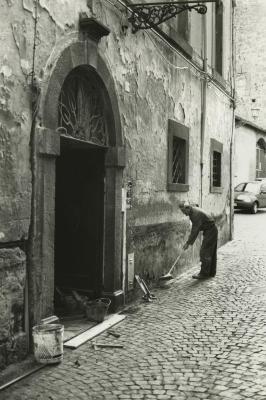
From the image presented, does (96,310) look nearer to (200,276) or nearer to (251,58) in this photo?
(200,276)

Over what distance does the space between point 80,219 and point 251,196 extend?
17468mm

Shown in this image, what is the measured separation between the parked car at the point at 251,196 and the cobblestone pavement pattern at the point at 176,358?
15.4 metres

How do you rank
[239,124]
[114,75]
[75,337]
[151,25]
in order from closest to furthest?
1. [75,337]
2. [114,75]
3. [151,25]
4. [239,124]

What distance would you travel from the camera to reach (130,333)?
20.0 ft

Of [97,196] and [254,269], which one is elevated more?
[97,196]

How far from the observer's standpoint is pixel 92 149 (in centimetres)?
707

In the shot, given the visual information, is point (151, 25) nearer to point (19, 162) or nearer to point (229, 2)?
point (19, 162)

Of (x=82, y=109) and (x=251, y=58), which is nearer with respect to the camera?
(x=82, y=109)

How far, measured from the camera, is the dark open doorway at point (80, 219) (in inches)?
280

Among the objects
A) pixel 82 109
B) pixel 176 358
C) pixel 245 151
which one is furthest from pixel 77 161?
pixel 245 151

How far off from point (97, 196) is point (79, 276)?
1150 mm

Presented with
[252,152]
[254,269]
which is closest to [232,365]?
[254,269]

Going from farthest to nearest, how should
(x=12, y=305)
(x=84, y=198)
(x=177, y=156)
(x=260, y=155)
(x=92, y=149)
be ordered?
(x=260, y=155)
(x=177, y=156)
(x=84, y=198)
(x=92, y=149)
(x=12, y=305)

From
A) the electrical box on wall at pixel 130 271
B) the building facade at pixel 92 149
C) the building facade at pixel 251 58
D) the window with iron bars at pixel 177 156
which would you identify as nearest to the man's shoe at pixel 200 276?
the building facade at pixel 92 149
